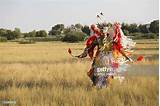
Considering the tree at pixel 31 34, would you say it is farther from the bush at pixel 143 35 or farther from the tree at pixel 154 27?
the tree at pixel 154 27

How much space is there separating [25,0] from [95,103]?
854 millimetres

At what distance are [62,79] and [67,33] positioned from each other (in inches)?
12.8

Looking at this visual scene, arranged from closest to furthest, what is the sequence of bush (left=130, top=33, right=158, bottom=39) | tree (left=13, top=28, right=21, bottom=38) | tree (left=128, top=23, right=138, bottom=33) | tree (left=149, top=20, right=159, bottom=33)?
tree (left=149, top=20, right=159, bottom=33), bush (left=130, top=33, right=158, bottom=39), tree (left=128, top=23, right=138, bottom=33), tree (left=13, top=28, right=21, bottom=38)

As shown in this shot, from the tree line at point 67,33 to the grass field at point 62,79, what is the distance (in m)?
0.05

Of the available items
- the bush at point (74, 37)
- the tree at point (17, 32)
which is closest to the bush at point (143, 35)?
the bush at point (74, 37)

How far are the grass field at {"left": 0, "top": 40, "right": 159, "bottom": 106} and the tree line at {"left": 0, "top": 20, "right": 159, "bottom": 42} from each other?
0.05 m

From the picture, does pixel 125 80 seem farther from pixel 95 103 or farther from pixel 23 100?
pixel 23 100

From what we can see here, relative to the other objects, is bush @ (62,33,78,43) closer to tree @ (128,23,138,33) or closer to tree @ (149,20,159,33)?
tree @ (128,23,138,33)

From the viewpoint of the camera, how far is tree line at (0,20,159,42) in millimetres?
4406

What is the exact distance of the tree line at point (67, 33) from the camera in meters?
4.41

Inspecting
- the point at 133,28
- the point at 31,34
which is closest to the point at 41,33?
the point at 31,34

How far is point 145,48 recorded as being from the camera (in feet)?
14.1

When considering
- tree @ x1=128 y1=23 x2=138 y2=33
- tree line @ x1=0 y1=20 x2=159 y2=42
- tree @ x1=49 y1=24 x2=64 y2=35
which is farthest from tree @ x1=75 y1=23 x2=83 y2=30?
tree @ x1=128 y1=23 x2=138 y2=33

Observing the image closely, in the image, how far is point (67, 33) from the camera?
4504 millimetres
